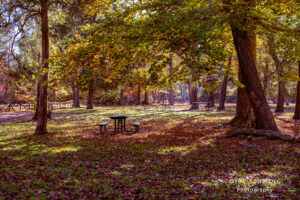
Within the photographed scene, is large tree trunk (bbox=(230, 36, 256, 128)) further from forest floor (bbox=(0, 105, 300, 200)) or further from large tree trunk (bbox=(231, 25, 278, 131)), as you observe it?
forest floor (bbox=(0, 105, 300, 200))

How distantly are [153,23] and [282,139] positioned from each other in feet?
21.3

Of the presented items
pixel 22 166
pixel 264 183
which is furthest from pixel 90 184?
pixel 264 183

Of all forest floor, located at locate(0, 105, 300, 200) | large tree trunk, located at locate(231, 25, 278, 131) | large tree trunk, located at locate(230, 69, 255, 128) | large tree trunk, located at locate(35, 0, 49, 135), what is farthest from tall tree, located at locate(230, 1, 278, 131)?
large tree trunk, located at locate(35, 0, 49, 135)

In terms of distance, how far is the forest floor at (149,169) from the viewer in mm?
4203

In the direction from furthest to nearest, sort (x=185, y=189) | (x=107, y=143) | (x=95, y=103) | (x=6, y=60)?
(x=95, y=103)
(x=6, y=60)
(x=107, y=143)
(x=185, y=189)

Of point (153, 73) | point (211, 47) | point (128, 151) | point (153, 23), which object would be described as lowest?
point (128, 151)

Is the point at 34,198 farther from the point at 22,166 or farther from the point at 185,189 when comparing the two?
the point at 185,189

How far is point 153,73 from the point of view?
9.16 metres

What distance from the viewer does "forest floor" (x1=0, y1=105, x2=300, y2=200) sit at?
420cm

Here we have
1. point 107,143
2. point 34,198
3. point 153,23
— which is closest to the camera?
point 34,198

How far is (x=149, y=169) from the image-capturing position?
5656 mm

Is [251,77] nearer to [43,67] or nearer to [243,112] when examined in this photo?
[243,112]

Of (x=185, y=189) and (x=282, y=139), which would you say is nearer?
(x=185, y=189)

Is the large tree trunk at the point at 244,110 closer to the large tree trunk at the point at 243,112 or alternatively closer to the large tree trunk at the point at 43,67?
the large tree trunk at the point at 243,112
